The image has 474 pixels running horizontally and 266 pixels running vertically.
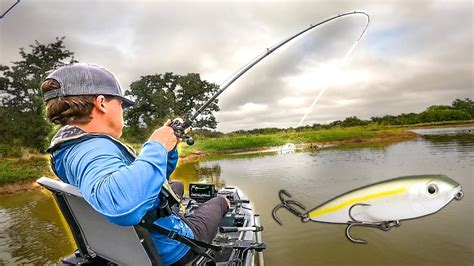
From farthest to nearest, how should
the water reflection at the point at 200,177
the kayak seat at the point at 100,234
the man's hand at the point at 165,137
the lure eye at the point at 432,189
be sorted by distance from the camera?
the water reflection at the point at 200,177 → the kayak seat at the point at 100,234 → the man's hand at the point at 165,137 → the lure eye at the point at 432,189

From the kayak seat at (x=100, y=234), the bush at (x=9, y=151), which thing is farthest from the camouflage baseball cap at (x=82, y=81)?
the bush at (x=9, y=151)

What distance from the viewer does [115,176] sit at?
4.17 ft

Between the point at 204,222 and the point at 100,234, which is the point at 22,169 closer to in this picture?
the point at 204,222

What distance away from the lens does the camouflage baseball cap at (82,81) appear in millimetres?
1599

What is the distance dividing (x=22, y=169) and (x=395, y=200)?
20.8 m

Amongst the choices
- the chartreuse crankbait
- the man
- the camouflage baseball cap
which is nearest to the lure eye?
the chartreuse crankbait

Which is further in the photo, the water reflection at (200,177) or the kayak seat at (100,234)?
the water reflection at (200,177)

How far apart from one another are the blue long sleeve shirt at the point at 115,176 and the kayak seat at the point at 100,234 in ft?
0.92

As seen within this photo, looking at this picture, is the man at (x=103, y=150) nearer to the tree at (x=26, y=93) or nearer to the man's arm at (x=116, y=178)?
the man's arm at (x=116, y=178)

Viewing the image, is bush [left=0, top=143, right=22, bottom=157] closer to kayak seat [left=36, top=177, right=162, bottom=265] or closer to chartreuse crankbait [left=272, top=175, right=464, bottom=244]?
kayak seat [left=36, top=177, right=162, bottom=265]

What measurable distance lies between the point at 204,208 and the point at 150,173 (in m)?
1.89

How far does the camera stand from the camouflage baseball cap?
1599 millimetres

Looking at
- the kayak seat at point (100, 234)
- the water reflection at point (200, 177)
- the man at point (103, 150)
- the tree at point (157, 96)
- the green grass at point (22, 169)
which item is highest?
the tree at point (157, 96)

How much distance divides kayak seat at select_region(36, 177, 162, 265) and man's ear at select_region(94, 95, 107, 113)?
0.45 m
